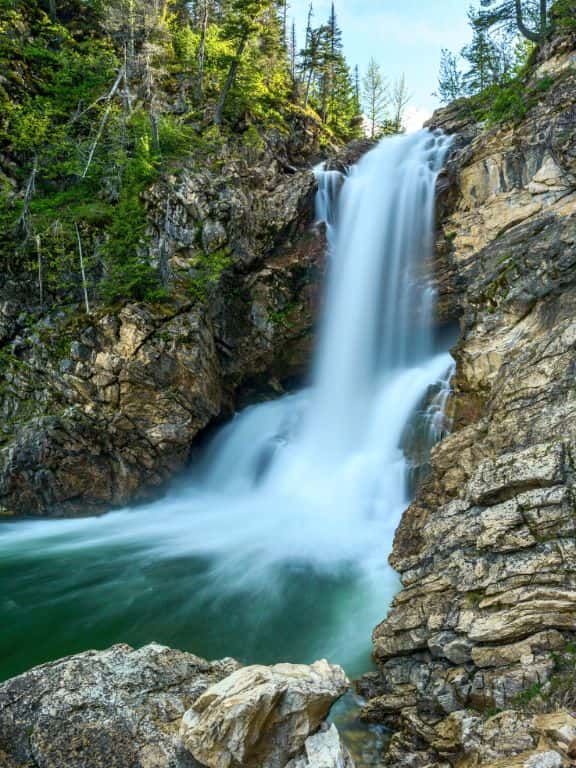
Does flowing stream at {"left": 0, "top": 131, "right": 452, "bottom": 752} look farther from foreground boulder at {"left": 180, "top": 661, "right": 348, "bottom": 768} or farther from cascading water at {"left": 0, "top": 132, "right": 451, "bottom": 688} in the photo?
foreground boulder at {"left": 180, "top": 661, "right": 348, "bottom": 768}

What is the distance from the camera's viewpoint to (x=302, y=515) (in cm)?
1326

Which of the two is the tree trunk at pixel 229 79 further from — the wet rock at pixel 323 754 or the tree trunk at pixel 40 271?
the wet rock at pixel 323 754

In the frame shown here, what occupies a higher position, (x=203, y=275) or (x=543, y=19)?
(x=543, y=19)

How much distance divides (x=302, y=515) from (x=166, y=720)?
30.2 ft

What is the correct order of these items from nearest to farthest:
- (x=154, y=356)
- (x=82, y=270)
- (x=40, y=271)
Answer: (x=154, y=356), (x=40, y=271), (x=82, y=270)

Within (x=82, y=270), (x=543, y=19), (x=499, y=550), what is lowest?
A: (x=499, y=550)

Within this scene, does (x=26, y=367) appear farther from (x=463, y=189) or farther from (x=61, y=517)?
(x=463, y=189)

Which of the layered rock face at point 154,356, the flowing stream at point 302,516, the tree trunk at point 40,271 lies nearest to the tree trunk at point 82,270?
the layered rock face at point 154,356

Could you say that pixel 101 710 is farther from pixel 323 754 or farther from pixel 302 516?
pixel 302 516

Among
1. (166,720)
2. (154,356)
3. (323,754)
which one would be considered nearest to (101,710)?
(166,720)

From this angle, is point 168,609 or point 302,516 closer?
point 168,609

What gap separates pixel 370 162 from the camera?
2009cm

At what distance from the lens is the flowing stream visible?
8.46 metres

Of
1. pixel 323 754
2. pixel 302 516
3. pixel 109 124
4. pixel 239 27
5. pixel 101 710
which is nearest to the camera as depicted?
pixel 323 754
